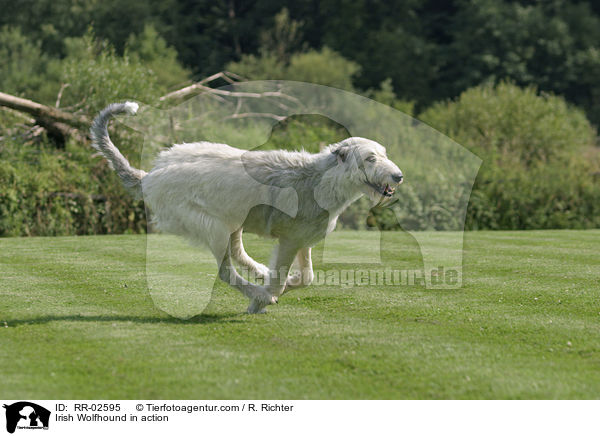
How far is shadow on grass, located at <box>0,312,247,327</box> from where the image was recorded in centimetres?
668

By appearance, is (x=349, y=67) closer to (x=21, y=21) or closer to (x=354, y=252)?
(x=21, y=21)

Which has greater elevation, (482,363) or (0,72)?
(0,72)

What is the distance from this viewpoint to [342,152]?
678 cm

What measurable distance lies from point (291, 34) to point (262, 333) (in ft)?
118

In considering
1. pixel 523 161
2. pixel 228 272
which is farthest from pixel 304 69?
pixel 228 272

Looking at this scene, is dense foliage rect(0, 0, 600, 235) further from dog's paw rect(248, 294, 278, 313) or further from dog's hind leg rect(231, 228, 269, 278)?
dog's paw rect(248, 294, 278, 313)

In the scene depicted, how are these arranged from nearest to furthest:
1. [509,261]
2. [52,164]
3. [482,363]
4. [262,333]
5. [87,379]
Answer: [87,379], [482,363], [262,333], [509,261], [52,164]

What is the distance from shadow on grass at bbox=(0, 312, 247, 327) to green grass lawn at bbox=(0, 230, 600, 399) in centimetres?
2

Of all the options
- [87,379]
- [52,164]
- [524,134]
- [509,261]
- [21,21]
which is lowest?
[87,379]

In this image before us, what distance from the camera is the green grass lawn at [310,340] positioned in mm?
4801

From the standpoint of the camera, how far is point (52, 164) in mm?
15648

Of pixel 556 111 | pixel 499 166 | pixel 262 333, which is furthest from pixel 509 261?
pixel 556 111

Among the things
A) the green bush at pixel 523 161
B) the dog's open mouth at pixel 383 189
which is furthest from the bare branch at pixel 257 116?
the dog's open mouth at pixel 383 189
